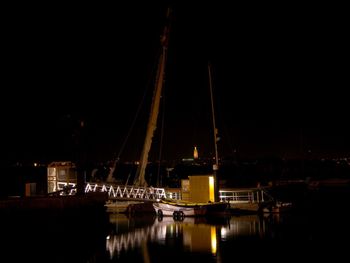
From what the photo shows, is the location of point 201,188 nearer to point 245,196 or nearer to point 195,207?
point 195,207

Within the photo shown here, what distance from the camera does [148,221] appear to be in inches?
1460

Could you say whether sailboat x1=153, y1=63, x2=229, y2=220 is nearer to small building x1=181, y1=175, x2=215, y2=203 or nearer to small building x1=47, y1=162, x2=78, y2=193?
small building x1=181, y1=175, x2=215, y2=203

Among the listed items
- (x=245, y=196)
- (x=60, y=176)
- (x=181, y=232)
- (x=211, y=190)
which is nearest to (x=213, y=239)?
(x=181, y=232)

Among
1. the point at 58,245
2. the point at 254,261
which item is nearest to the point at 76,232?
the point at 58,245

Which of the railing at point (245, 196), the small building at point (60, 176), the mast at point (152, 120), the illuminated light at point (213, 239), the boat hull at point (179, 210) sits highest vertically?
the mast at point (152, 120)

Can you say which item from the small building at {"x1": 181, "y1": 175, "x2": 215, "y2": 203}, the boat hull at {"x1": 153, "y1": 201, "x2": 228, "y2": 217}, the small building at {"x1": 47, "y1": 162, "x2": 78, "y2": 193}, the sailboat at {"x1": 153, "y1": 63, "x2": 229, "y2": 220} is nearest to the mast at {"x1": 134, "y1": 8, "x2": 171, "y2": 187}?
the sailboat at {"x1": 153, "y1": 63, "x2": 229, "y2": 220}

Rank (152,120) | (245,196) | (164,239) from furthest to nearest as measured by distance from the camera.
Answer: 1. (152,120)
2. (245,196)
3. (164,239)

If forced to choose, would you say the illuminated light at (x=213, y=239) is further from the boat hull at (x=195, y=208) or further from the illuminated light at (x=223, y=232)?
the boat hull at (x=195, y=208)

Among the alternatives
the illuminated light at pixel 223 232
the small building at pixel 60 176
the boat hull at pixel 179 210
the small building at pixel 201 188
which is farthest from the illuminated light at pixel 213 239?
the small building at pixel 60 176

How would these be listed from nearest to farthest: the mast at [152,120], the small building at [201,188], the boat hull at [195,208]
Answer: the boat hull at [195,208] < the small building at [201,188] < the mast at [152,120]

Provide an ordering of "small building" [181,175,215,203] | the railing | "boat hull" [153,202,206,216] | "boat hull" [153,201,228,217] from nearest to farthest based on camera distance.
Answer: "boat hull" [153,201,228,217], "boat hull" [153,202,206,216], "small building" [181,175,215,203], the railing

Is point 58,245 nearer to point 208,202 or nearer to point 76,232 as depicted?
point 76,232

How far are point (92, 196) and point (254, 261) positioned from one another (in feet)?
40.8

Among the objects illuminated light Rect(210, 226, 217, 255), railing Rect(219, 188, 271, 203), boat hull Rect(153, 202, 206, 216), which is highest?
railing Rect(219, 188, 271, 203)
